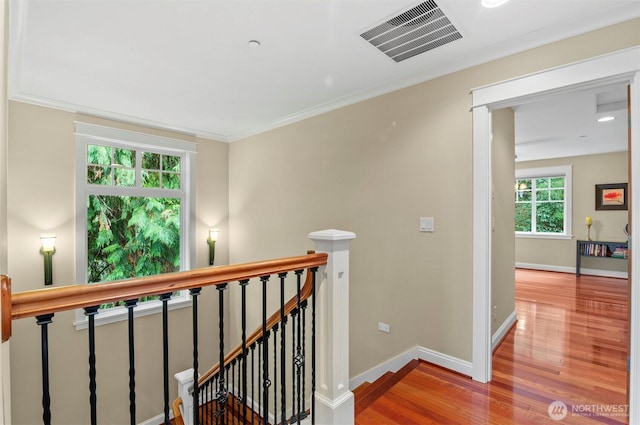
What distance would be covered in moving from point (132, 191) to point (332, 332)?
356 cm

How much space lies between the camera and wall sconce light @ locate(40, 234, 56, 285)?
126 inches

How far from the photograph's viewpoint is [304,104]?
136 inches

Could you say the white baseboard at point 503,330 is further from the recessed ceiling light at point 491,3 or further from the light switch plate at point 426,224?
the recessed ceiling light at point 491,3

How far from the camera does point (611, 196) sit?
598 cm

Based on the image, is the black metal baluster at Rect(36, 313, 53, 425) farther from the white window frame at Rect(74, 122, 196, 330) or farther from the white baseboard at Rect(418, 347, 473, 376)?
the white window frame at Rect(74, 122, 196, 330)

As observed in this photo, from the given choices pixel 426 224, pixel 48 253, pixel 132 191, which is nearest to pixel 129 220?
pixel 132 191

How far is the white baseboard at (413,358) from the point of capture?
94.4 inches

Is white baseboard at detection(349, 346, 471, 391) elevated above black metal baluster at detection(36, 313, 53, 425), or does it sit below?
below

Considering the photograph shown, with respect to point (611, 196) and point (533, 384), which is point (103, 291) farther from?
point (611, 196)

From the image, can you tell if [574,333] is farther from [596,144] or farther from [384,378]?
[596,144]

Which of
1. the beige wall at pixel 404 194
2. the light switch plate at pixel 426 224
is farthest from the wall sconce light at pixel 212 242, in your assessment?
the light switch plate at pixel 426 224

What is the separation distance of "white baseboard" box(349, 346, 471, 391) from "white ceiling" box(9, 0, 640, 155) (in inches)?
92.9

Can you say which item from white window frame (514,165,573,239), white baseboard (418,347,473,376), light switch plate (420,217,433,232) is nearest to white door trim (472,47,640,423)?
white baseboard (418,347,473,376)

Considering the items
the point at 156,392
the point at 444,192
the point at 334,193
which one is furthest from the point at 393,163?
the point at 156,392
